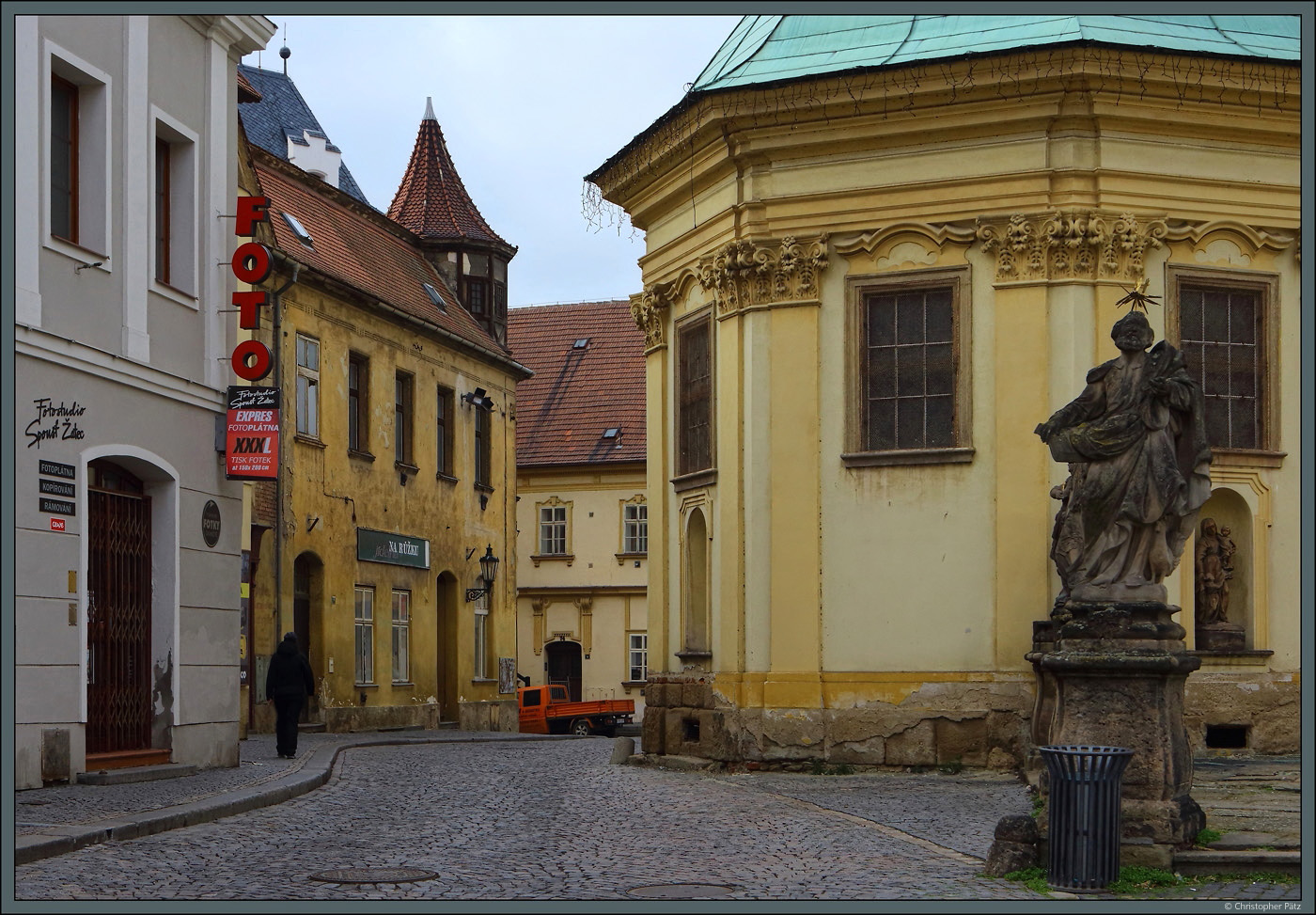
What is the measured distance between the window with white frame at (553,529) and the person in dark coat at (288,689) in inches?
1228

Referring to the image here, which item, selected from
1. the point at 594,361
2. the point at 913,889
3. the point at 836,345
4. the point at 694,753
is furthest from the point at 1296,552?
the point at 594,361

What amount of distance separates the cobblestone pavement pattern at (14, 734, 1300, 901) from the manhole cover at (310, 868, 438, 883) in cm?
13

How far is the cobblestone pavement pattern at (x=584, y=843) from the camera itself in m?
10.4

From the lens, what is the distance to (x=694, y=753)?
70.3 ft

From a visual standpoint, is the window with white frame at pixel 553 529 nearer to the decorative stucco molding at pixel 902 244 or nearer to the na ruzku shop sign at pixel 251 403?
the decorative stucco molding at pixel 902 244

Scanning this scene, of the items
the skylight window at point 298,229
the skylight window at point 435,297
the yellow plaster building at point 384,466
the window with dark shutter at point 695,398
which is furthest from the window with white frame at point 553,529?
the window with dark shutter at point 695,398

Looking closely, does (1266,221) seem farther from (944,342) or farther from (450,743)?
(450,743)

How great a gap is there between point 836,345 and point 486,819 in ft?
26.9

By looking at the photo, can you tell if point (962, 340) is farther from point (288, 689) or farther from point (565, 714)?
point (565, 714)

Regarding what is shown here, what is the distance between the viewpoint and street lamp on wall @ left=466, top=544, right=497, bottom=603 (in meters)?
39.9

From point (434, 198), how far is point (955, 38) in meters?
25.1

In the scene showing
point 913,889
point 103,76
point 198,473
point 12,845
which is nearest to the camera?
point 913,889

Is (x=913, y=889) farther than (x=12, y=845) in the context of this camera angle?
No

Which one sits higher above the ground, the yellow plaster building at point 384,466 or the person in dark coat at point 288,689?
the yellow plaster building at point 384,466
